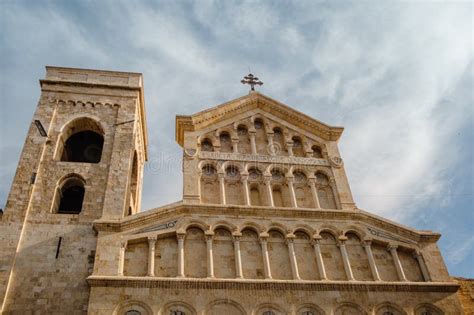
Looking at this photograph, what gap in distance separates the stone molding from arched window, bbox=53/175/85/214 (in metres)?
4.60

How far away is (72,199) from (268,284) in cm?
963

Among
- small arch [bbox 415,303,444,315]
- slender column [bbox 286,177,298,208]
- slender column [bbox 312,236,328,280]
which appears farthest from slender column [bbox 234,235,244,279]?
small arch [bbox 415,303,444,315]

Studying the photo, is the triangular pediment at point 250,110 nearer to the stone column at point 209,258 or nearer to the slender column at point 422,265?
the stone column at point 209,258

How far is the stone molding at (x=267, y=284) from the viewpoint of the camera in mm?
13297

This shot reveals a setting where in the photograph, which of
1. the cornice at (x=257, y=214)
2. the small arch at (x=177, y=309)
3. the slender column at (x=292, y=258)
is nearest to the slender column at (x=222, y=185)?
the cornice at (x=257, y=214)

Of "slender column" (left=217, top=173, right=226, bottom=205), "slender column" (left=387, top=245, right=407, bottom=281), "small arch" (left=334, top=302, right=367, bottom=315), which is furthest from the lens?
"slender column" (left=217, top=173, right=226, bottom=205)

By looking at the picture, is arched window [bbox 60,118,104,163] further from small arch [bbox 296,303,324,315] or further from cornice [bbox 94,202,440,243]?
small arch [bbox 296,303,324,315]

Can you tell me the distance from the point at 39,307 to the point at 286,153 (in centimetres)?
1111

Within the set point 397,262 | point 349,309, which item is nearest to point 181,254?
point 349,309

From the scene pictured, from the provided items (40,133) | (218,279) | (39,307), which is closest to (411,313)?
(218,279)

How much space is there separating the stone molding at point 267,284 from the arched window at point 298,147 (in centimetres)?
646

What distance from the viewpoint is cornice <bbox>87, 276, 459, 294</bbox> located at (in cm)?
1330

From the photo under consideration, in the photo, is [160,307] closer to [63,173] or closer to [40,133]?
[63,173]

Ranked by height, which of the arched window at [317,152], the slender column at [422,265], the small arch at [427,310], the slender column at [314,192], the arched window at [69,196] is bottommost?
the small arch at [427,310]
